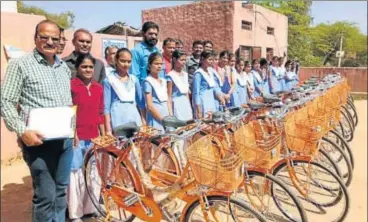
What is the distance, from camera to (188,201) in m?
2.26

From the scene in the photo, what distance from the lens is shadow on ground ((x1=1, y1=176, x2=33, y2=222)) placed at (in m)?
3.03

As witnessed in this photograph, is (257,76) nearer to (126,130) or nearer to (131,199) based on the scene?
(126,130)

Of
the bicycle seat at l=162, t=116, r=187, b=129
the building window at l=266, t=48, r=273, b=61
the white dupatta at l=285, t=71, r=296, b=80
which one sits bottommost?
the bicycle seat at l=162, t=116, r=187, b=129

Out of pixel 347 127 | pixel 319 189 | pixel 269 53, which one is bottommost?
pixel 319 189

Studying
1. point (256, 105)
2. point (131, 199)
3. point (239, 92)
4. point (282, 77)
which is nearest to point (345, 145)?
point (256, 105)

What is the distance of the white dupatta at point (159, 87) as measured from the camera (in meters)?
2.98

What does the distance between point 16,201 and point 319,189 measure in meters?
3.09

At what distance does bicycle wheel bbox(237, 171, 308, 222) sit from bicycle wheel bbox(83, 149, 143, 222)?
862 mm


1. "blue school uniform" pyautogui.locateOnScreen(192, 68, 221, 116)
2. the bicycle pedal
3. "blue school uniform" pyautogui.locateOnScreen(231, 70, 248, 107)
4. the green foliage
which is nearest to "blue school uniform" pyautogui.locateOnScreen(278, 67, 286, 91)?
"blue school uniform" pyautogui.locateOnScreen(231, 70, 248, 107)

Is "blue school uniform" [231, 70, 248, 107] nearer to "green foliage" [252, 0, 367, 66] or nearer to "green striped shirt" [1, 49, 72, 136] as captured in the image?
"green foliage" [252, 0, 367, 66]

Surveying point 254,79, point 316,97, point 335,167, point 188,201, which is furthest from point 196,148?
point 254,79

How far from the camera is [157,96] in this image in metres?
3.03

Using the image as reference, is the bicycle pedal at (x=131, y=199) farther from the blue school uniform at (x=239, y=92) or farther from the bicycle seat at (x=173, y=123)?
the blue school uniform at (x=239, y=92)

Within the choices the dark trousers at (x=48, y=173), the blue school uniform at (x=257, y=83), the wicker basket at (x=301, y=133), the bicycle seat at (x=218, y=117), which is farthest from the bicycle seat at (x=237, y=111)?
the blue school uniform at (x=257, y=83)
